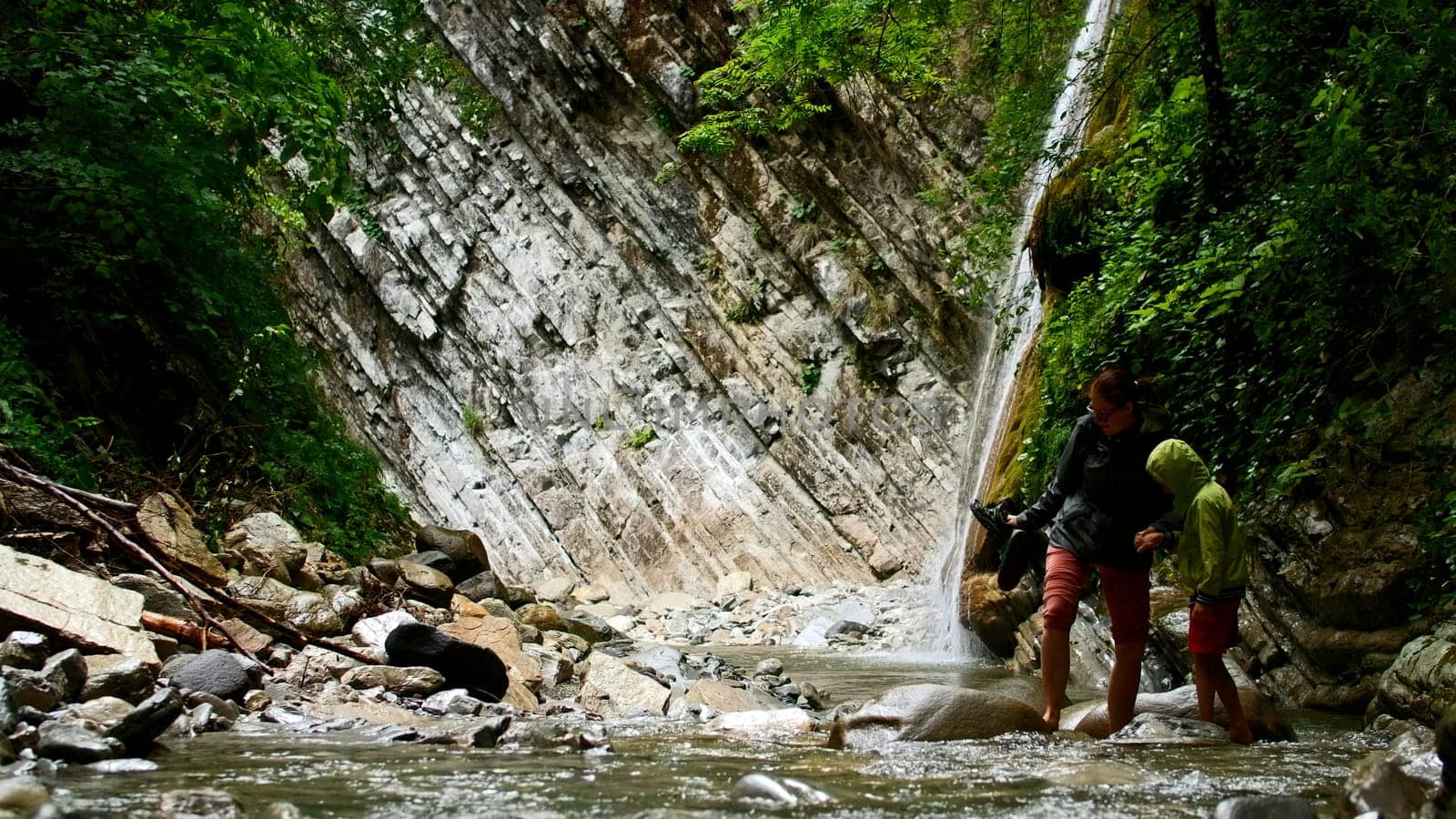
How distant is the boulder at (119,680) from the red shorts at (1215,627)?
3.96 meters

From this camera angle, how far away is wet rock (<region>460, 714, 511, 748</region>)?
3.37 meters

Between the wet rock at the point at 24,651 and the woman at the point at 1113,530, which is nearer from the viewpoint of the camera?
the wet rock at the point at 24,651

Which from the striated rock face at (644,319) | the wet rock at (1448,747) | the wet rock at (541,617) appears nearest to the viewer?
the wet rock at (1448,747)

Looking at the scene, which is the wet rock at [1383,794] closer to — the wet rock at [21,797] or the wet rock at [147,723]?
the wet rock at [21,797]

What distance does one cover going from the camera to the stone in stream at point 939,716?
3.73 metres

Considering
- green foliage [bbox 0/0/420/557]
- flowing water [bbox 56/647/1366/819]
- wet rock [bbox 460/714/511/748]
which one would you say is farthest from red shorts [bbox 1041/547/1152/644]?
green foliage [bbox 0/0/420/557]

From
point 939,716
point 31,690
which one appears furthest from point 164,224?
point 939,716


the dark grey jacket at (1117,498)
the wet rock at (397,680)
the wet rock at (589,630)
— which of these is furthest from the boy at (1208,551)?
the wet rock at (589,630)

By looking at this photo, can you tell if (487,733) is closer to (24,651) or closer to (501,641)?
(24,651)

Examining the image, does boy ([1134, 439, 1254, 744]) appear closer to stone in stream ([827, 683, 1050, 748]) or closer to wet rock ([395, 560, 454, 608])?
stone in stream ([827, 683, 1050, 748])

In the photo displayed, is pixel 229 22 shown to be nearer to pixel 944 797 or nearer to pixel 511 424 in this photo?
pixel 944 797

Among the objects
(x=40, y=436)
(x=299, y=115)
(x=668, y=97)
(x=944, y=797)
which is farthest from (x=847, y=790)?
(x=668, y=97)

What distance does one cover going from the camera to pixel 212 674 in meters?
3.86

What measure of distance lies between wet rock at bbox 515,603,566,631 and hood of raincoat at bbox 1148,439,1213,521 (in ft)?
17.8
